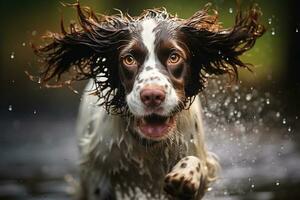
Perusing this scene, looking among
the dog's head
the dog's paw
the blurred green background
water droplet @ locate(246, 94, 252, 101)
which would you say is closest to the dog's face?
the dog's head

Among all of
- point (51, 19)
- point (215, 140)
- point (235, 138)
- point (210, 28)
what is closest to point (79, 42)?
point (210, 28)

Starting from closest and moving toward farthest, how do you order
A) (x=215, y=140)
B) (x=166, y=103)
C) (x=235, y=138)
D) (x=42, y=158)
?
(x=166, y=103) < (x=215, y=140) < (x=235, y=138) < (x=42, y=158)

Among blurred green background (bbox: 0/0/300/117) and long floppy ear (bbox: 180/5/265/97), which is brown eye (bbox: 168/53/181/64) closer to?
long floppy ear (bbox: 180/5/265/97)

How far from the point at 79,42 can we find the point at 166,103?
0.47 m

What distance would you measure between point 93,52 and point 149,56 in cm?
31

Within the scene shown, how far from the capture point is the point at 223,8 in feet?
16.8

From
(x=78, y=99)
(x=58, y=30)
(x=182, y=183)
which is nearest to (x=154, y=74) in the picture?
(x=182, y=183)

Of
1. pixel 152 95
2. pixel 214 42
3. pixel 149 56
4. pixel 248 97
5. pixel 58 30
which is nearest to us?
pixel 152 95

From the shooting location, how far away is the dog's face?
3754 mm

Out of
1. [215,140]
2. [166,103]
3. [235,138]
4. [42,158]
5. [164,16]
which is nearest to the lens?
[166,103]

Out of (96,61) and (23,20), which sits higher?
(23,20)

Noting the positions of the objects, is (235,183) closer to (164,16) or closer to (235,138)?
(235,138)

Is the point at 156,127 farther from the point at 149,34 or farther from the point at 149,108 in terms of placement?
the point at 149,34

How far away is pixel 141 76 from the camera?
12.4 feet
